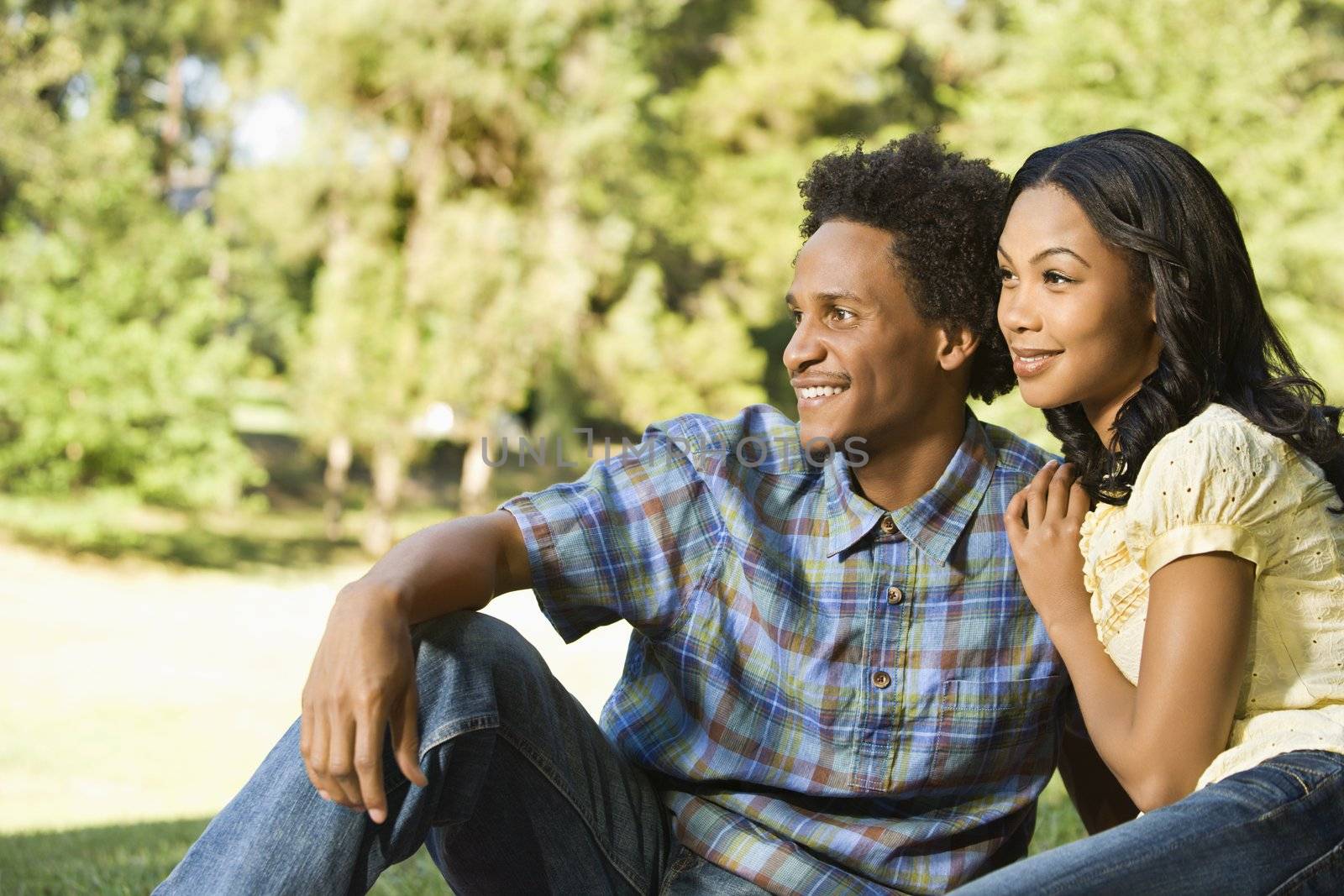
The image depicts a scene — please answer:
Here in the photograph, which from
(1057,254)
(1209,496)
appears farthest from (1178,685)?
(1057,254)

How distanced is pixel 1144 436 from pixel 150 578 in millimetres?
15889

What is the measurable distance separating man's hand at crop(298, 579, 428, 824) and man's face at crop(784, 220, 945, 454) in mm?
834

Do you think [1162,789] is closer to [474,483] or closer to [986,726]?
[986,726]

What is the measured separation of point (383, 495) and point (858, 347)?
651 inches

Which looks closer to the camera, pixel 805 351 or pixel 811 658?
pixel 811 658

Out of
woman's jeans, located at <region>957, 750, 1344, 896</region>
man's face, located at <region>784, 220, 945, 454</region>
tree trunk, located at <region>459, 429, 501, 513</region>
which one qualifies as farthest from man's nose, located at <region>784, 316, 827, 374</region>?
tree trunk, located at <region>459, 429, 501, 513</region>

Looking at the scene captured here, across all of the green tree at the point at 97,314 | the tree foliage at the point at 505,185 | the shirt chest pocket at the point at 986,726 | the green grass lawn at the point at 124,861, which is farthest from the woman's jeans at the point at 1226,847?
the green tree at the point at 97,314

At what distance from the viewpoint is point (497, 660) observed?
197cm

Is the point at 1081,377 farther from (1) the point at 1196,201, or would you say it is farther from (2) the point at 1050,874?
(2) the point at 1050,874

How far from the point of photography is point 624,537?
223 centimetres

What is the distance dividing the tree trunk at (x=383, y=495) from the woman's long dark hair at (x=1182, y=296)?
16.1 m

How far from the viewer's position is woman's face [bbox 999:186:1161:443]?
6.82 feet

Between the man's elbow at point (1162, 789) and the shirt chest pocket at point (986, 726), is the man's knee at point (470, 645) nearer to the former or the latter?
the shirt chest pocket at point (986, 726)

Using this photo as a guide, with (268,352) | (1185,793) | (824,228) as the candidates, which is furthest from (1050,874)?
(268,352)
